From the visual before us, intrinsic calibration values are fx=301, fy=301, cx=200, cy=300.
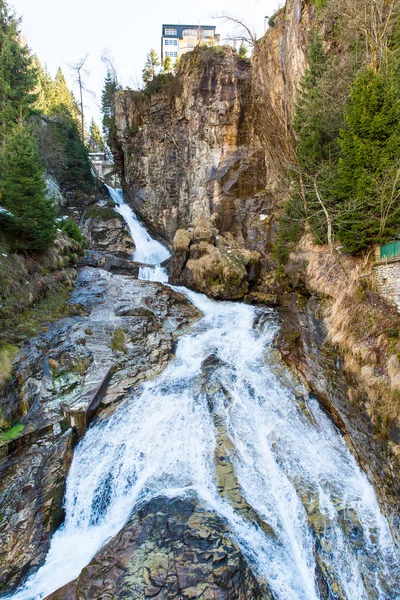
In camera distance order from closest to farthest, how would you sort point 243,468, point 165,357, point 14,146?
point 243,468
point 165,357
point 14,146

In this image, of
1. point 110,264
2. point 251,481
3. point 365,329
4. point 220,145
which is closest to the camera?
point 251,481

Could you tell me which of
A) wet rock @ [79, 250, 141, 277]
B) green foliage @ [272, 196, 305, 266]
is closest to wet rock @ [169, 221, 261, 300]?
green foliage @ [272, 196, 305, 266]

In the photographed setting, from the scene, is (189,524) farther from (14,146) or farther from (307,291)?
(14,146)

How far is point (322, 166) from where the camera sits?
43.3ft

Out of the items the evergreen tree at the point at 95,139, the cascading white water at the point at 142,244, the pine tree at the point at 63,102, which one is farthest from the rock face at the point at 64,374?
the evergreen tree at the point at 95,139

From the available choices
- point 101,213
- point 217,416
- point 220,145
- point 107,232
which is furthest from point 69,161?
point 217,416

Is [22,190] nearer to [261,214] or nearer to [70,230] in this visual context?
[70,230]

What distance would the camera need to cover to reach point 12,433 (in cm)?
827

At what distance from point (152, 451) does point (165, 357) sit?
4.31m

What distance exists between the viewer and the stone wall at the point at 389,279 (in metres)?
8.95

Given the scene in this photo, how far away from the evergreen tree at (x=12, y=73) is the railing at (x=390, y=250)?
72.3ft

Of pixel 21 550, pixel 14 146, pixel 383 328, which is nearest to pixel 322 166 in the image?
pixel 383 328

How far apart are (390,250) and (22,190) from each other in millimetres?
15320

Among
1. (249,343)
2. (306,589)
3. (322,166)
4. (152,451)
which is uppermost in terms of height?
(322,166)
